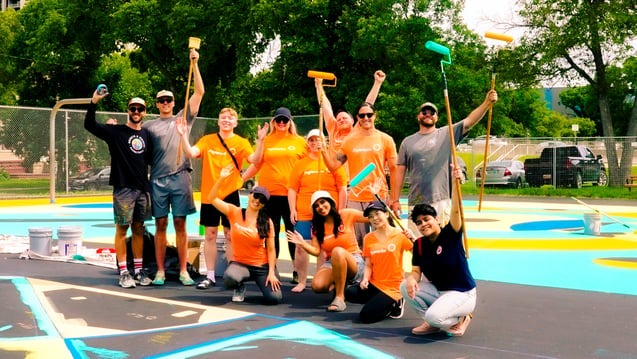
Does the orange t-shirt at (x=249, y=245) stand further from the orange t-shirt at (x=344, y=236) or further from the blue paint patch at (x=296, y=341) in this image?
the blue paint patch at (x=296, y=341)

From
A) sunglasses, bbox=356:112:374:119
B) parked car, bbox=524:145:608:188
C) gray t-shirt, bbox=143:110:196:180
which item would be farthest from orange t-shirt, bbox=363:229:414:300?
parked car, bbox=524:145:608:188

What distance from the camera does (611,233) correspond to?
1242 centimetres

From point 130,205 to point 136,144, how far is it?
0.69 meters

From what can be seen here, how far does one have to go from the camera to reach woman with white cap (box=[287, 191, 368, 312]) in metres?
6.48

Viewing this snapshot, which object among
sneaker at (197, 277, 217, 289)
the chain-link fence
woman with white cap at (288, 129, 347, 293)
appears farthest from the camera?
the chain-link fence

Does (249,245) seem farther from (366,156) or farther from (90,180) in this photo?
(90,180)

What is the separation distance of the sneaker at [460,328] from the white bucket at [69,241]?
6.13m

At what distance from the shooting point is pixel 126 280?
7.35 metres

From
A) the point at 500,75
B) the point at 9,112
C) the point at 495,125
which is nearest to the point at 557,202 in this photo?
the point at 500,75

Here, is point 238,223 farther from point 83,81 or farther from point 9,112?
point 83,81

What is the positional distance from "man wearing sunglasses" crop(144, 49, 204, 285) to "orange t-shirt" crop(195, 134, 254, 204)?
0.83 ft

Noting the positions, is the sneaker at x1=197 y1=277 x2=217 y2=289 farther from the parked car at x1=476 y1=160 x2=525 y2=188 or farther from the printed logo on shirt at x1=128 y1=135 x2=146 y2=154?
the parked car at x1=476 y1=160 x2=525 y2=188

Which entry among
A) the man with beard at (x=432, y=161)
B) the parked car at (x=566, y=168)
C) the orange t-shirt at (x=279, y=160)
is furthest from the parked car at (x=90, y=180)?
the man with beard at (x=432, y=161)

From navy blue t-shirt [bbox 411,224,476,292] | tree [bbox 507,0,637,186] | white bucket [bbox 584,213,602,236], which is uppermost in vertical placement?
tree [bbox 507,0,637,186]
